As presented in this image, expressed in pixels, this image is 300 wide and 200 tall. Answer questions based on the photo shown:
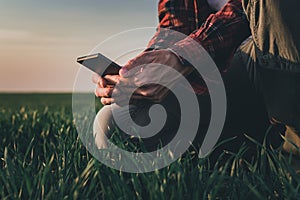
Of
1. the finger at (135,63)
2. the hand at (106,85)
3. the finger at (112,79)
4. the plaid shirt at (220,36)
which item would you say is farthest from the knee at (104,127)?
the plaid shirt at (220,36)

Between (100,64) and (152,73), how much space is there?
0.21 metres

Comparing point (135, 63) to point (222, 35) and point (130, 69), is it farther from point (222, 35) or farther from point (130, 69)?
point (222, 35)

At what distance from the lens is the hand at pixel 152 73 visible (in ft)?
5.80

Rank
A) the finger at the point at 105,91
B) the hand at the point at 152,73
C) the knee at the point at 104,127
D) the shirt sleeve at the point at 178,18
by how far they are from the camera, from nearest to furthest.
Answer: the hand at the point at 152,73 < the finger at the point at 105,91 < the knee at the point at 104,127 < the shirt sleeve at the point at 178,18

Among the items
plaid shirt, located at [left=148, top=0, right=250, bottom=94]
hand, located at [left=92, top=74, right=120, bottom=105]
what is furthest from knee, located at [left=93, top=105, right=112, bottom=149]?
plaid shirt, located at [left=148, top=0, right=250, bottom=94]

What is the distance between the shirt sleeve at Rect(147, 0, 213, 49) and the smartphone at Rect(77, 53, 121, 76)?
0.37m

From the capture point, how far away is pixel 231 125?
2.01 metres

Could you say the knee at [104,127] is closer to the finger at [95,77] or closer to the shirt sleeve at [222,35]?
the finger at [95,77]

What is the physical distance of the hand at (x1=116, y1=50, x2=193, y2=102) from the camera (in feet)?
5.80

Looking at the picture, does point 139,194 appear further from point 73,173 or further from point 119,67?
point 119,67

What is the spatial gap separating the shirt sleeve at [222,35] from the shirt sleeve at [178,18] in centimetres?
32

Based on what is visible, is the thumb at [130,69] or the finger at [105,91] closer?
the thumb at [130,69]

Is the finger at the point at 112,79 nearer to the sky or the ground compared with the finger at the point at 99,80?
nearer to the sky

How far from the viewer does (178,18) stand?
228 centimetres
